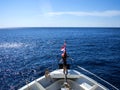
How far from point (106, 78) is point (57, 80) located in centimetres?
1531

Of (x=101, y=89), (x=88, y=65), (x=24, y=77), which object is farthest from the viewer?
(x=88, y=65)

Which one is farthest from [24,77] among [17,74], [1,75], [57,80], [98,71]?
[57,80]

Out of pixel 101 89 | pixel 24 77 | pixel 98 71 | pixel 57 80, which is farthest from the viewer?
pixel 98 71

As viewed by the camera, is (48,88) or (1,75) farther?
(1,75)

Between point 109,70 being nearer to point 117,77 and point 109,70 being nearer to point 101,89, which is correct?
point 117,77

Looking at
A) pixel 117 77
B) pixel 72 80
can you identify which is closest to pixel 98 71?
pixel 117 77

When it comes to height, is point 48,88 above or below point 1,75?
above

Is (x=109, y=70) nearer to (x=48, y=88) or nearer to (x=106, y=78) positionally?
(x=106, y=78)

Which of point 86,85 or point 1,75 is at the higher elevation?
point 86,85

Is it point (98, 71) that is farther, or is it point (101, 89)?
point (98, 71)

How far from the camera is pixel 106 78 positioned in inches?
1134

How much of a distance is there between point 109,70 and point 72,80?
63.3 ft

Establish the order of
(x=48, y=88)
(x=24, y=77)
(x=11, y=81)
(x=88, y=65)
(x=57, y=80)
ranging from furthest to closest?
(x=88, y=65) → (x=24, y=77) → (x=11, y=81) → (x=57, y=80) → (x=48, y=88)

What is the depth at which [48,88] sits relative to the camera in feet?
48.4
